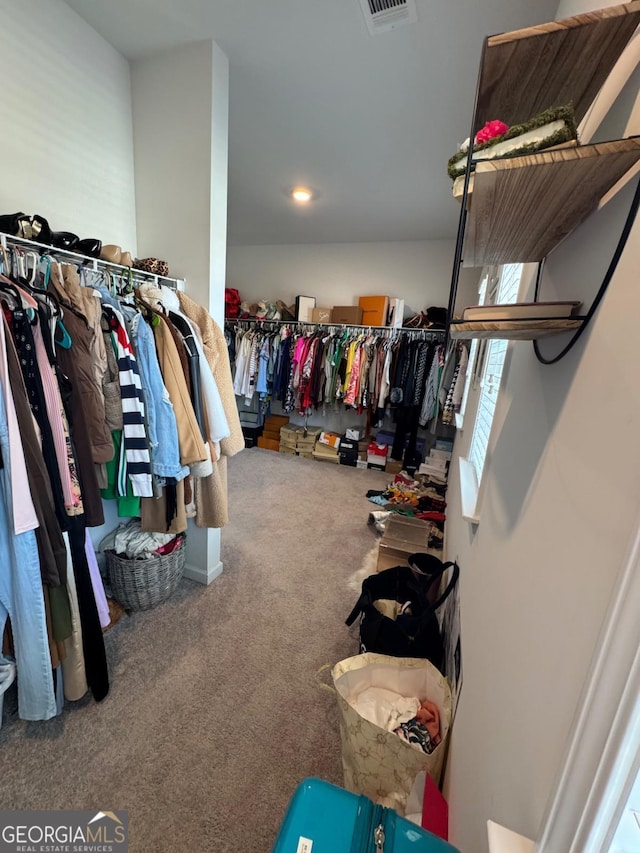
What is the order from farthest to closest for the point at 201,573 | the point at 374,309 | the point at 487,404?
1. the point at 374,309
2. the point at 201,573
3. the point at 487,404

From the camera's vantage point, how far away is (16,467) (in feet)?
3.37

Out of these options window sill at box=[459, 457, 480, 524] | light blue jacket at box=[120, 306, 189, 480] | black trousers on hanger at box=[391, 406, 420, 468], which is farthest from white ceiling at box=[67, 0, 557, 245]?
black trousers on hanger at box=[391, 406, 420, 468]

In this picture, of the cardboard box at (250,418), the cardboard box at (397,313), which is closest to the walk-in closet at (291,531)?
the cardboard box at (397,313)

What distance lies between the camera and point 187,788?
3.74 ft

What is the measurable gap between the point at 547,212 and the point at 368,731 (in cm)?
138

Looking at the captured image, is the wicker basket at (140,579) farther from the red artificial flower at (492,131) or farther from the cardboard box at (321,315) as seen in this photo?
the cardboard box at (321,315)

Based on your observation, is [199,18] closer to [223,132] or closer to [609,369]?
[223,132]

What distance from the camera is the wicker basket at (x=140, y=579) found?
174 cm

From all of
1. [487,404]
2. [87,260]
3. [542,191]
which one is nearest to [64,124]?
[87,260]

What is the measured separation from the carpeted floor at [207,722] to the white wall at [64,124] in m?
2.02

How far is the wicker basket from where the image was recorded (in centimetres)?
174

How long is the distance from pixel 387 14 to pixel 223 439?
2.00 m

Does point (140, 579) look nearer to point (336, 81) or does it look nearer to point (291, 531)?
point (291, 531)

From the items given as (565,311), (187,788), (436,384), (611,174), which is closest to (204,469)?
(187,788)
